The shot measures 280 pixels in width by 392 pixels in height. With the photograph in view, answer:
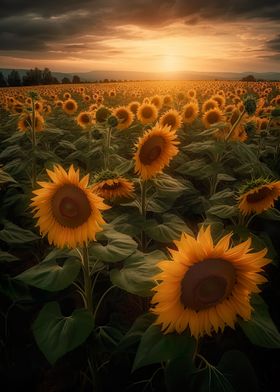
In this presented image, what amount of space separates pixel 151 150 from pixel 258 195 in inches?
42.8

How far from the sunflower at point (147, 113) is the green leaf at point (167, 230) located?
13.0 feet

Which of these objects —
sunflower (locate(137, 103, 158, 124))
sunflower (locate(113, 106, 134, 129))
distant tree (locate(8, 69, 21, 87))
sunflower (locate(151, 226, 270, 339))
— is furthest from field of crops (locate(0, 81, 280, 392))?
distant tree (locate(8, 69, 21, 87))

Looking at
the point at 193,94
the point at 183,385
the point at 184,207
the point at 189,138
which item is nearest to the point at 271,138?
the point at 189,138

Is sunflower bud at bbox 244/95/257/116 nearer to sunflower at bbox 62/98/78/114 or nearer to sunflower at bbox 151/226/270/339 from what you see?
sunflower at bbox 151/226/270/339

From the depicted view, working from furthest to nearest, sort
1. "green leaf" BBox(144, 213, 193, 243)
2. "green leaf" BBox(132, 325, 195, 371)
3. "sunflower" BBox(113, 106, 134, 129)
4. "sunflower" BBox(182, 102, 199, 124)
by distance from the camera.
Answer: "sunflower" BBox(182, 102, 199, 124) < "sunflower" BBox(113, 106, 134, 129) < "green leaf" BBox(144, 213, 193, 243) < "green leaf" BBox(132, 325, 195, 371)

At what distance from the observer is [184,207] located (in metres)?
4.35

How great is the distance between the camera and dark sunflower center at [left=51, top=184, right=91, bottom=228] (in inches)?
82.0

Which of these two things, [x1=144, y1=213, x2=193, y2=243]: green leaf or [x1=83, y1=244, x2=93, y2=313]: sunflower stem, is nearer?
→ [x1=83, y1=244, x2=93, y2=313]: sunflower stem

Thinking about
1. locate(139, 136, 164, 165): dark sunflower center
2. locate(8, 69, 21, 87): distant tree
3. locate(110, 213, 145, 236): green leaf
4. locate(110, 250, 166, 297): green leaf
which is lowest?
locate(8, 69, 21, 87): distant tree

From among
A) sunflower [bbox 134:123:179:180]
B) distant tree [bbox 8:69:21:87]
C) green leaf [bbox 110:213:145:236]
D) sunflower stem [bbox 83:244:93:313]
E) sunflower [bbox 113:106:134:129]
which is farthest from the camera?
distant tree [bbox 8:69:21:87]

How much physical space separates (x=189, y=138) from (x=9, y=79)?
172ft

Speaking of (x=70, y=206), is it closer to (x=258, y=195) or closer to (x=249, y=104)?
(x=258, y=195)

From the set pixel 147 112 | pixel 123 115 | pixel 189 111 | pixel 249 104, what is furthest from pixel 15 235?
pixel 189 111

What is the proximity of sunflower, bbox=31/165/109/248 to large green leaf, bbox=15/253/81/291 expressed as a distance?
129 millimetres
